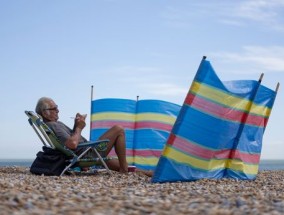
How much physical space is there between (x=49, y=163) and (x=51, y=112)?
67cm

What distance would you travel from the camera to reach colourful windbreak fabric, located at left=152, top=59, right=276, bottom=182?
21.4ft

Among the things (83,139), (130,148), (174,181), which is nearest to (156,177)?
(174,181)

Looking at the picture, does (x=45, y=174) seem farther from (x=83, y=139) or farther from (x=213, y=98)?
(x=213, y=98)

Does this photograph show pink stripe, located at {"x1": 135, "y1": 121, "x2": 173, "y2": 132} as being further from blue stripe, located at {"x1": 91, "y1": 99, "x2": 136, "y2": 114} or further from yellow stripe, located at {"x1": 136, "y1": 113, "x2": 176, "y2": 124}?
blue stripe, located at {"x1": 91, "y1": 99, "x2": 136, "y2": 114}

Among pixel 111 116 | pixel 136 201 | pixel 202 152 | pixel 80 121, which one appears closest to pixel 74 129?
pixel 80 121

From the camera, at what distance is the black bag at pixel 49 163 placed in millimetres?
7520

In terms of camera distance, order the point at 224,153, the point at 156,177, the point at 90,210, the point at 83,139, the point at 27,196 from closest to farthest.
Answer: the point at 90,210, the point at 27,196, the point at 156,177, the point at 224,153, the point at 83,139

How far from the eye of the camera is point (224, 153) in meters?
7.18

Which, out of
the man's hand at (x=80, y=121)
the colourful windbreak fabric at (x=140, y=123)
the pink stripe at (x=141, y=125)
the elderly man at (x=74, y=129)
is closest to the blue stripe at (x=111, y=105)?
the colourful windbreak fabric at (x=140, y=123)

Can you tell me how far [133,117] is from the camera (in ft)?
33.3

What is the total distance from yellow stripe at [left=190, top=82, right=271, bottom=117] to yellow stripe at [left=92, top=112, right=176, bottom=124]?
7.97ft

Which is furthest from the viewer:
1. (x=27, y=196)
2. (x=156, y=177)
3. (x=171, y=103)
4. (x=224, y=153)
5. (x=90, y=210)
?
(x=171, y=103)

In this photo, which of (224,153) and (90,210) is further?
(224,153)

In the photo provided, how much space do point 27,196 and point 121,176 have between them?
3.16m
